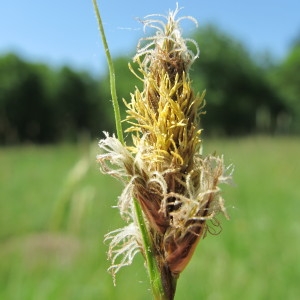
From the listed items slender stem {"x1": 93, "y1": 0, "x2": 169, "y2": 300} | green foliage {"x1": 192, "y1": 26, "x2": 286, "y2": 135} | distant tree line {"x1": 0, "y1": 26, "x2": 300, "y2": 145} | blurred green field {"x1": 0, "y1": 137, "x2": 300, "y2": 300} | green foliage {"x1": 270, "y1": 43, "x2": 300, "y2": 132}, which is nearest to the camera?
slender stem {"x1": 93, "y1": 0, "x2": 169, "y2": 300}

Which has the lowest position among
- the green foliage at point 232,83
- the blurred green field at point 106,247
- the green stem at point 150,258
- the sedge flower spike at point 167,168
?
the blurred green field at point 106,247

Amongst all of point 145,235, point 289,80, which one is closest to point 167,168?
point 145,235

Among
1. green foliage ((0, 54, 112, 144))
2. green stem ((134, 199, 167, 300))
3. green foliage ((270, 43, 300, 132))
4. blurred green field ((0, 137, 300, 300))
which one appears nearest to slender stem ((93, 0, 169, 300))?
green stem ((134, 199, 167, 300))

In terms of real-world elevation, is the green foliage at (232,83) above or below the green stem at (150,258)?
above

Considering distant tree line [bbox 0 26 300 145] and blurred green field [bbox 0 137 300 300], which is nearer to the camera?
blurred green field [bbox 0 137 300 300]

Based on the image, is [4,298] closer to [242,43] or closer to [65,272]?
[65,272]

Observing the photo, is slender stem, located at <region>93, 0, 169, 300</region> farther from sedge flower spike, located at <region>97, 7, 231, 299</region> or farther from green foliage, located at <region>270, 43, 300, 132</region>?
green foliage, located at <region>270, 43, 300, 132</region>

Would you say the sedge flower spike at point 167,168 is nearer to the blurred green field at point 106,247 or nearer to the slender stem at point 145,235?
the slender stem at point 145,235

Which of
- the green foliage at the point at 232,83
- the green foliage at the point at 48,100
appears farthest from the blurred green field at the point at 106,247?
the green foliage at the point at 232,83

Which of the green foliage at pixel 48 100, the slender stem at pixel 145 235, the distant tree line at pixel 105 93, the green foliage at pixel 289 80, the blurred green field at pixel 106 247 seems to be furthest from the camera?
the green foliage at pixel 289 80
